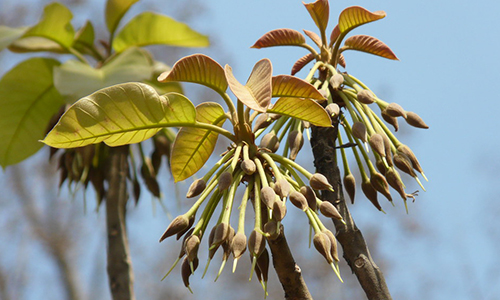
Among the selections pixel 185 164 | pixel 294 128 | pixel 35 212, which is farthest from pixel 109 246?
pixel 35 212

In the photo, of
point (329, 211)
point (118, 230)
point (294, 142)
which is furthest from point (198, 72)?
point (118, 230)

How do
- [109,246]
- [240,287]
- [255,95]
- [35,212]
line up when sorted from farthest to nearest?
[240,287] < [35,212] < [109,246] < [255,95]

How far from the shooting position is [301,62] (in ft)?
4.32

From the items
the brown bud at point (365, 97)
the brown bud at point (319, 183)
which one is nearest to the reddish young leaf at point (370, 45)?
the brown bud at point (365, 97)

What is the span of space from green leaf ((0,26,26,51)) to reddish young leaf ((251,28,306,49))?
4.40ft

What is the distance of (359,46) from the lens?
1205mm

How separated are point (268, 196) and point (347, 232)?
258 millimetres

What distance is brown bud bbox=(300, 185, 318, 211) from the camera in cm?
92

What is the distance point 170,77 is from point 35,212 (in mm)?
8128

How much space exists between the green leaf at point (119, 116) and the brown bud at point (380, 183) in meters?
0.36

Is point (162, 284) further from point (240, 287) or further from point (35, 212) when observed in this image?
point (35, 212)

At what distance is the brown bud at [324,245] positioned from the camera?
0.88 meters

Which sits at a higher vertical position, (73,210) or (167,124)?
(167,124)

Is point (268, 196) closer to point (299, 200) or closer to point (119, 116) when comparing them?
point (299, 200)
